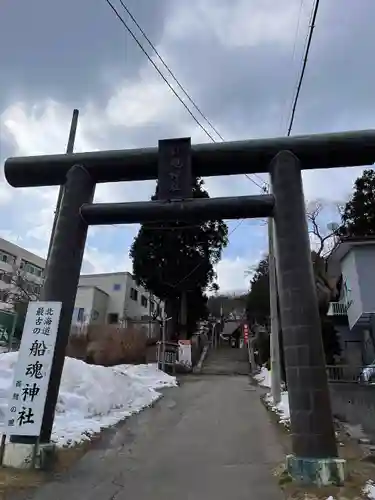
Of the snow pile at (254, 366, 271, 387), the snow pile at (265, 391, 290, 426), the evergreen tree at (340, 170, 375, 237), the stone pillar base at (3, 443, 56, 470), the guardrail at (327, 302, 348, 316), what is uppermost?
the evergreen tree at (340, 170, 375, 237)

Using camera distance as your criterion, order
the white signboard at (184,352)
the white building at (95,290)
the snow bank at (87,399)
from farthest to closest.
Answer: the white building at (95,290)
the white signboard at (184,352)
the snow bank at (87,399)

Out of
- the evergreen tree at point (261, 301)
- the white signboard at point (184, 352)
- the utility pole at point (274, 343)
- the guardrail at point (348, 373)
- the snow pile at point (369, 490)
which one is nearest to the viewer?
the snow pile at point (369, 490)

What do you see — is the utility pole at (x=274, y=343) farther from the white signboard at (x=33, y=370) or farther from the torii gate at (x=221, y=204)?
the white signboard at (x=33, y=370)

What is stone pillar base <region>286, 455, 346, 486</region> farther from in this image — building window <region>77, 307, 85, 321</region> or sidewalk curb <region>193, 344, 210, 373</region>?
building window <region>77, 307, 85, 321</region>

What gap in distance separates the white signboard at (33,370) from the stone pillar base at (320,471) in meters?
3.59

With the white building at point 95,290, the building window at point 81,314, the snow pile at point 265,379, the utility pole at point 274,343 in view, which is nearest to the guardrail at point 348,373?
the snow pile at point 265,379

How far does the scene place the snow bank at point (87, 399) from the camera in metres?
8.43

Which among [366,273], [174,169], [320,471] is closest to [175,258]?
[366,273]

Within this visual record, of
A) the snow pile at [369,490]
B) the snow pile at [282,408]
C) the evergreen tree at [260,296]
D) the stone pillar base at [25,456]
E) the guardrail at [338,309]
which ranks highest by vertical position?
the evergreen tree at [260,296]

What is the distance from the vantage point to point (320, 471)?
5.30 metres

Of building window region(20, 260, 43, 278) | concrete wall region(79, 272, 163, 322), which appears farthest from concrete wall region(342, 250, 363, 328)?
building window region(20, 260, 43, 278)

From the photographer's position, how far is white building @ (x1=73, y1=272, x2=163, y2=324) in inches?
1609

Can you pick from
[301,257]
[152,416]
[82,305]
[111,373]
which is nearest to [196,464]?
[301,257]

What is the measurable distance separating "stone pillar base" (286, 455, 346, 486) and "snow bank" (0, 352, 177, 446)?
4123 mm
